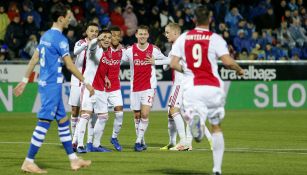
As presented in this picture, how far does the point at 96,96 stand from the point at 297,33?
741 inches

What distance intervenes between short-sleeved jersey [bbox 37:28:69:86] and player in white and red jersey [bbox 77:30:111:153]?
9.51ft

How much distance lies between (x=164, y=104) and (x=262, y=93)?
3415 mm

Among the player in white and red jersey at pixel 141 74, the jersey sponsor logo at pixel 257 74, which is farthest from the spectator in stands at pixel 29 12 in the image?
the player in white and red jersey at pixel 141 74

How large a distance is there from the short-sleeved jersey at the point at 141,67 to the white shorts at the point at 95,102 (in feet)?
3.24

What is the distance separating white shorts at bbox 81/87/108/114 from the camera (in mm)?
15984

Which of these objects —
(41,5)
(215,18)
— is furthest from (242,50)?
(41,5)

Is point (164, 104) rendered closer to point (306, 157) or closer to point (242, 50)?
point (242, 50)

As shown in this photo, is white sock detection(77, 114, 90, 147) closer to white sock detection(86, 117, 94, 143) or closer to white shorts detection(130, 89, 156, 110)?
white sock detection(86, 117, 94, 143)

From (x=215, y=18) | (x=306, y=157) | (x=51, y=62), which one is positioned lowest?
(x=306, y=157)

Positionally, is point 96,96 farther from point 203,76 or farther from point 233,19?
point 233,19

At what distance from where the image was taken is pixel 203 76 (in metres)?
A: 12.0

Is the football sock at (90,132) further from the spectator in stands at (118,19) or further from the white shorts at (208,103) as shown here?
the spectator in stands at (118,19)

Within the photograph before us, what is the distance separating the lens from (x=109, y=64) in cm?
1675

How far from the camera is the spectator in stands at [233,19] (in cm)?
3297
